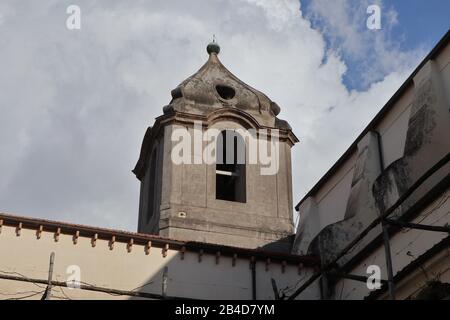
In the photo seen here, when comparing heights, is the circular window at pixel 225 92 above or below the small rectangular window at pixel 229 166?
above

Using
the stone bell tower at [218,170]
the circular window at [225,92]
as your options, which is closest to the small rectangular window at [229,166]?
the stone bell tower at [218,170]

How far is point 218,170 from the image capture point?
1022 inches

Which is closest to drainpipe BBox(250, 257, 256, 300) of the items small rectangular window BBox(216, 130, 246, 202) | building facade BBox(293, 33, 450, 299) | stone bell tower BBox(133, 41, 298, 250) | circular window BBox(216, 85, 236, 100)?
building facade BBox(293, 33, 450, 299)

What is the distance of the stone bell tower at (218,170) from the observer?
24.3 meters

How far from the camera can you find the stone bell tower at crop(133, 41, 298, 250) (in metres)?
24.3

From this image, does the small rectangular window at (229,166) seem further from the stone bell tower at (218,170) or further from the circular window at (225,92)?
the circular window at (225,92)

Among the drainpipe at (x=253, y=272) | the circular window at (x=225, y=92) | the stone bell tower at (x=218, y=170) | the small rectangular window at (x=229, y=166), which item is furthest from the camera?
the circular window at (x=225, y=92)

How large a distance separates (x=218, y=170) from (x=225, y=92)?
274cm

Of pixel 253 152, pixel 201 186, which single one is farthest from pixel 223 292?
pixel 253 152

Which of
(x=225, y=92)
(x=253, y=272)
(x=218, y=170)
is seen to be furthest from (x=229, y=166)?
(x=253, y=272)

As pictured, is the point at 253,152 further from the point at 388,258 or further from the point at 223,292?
the point at 388,258

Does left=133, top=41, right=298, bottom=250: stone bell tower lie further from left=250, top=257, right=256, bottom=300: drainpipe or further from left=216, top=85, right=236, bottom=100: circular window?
left=250, top=257, right=256, bottom=300: drainpipe

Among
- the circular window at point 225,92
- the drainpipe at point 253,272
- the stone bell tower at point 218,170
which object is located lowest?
the drainpipe at point 253,272

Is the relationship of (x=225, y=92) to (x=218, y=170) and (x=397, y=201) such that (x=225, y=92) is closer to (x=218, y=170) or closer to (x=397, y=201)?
(x=218, y=170)
